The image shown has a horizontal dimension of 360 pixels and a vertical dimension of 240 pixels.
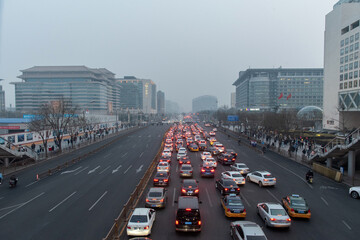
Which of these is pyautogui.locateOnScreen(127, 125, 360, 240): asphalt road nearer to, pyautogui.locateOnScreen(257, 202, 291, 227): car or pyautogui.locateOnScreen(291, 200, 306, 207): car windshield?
pyautogui.locateOnScreen(257, 202, 291, 227): car

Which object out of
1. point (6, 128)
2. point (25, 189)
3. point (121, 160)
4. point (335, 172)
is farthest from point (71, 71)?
point (335, 172)

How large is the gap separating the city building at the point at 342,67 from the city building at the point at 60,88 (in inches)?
4966

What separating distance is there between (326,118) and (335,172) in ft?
154

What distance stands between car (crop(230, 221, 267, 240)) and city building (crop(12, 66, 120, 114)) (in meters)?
154

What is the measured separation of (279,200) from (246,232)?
8.55 metres

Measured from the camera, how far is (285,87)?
17512 cm

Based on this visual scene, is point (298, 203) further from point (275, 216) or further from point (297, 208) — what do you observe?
point (275, 216)

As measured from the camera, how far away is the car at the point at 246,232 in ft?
35.1

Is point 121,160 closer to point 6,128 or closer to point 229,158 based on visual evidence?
point 229,158

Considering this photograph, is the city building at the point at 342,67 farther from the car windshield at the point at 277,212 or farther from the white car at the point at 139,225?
the white car at the point at 139,225

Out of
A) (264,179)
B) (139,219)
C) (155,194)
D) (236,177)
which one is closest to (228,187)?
(236,177)

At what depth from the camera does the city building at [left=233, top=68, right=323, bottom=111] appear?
559 feet

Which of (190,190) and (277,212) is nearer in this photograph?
(277,212)

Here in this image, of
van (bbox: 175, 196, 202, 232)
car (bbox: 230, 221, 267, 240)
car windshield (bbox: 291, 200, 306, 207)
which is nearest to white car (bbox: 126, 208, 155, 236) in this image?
van (bbox: 175, 196, 202, 232)
